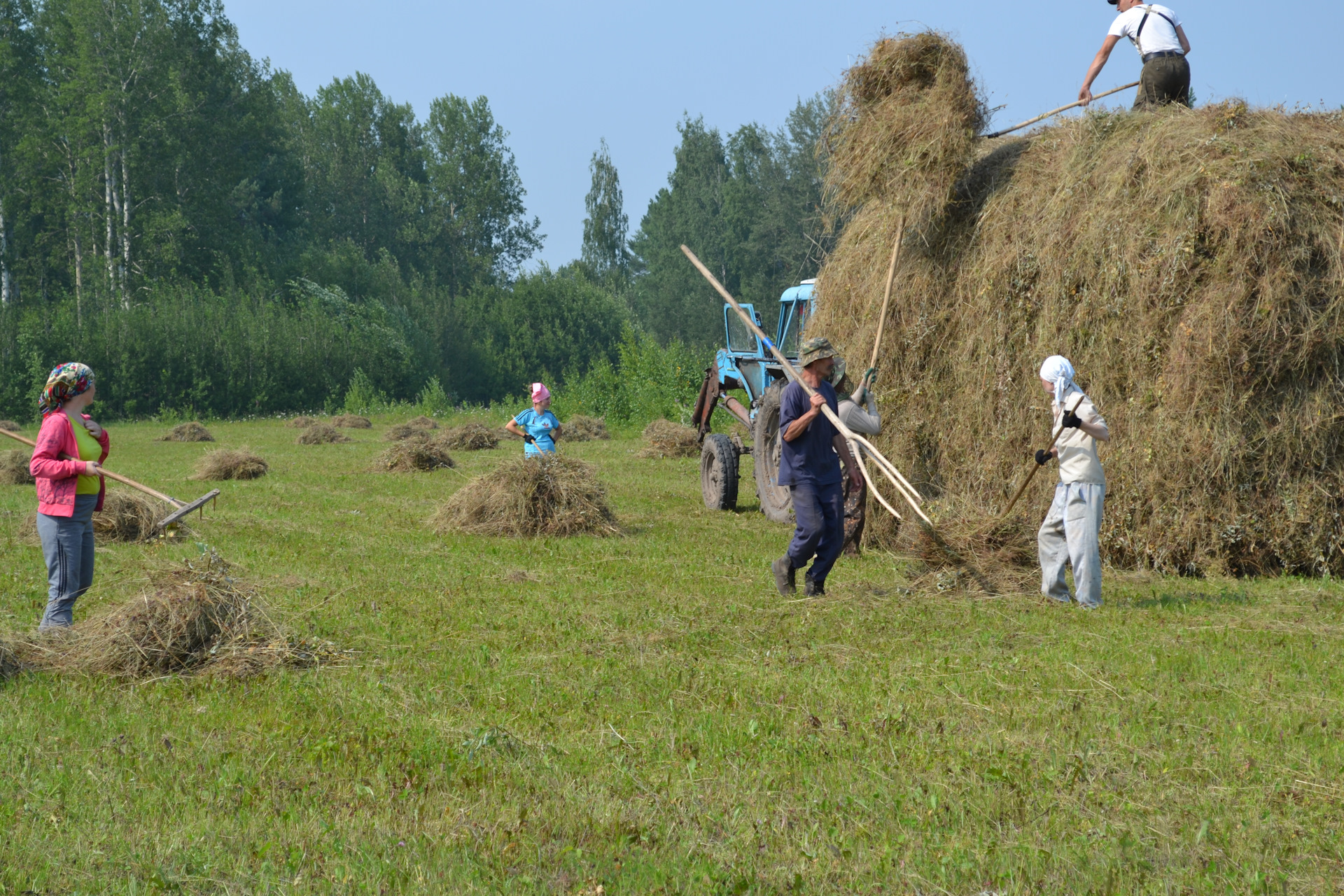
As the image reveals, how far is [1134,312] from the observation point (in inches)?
349

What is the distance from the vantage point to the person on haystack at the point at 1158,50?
955 cm

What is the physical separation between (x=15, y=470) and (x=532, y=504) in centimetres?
919

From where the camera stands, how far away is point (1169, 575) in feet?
29.0

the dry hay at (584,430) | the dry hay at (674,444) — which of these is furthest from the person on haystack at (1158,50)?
the dry hay at (584,430)

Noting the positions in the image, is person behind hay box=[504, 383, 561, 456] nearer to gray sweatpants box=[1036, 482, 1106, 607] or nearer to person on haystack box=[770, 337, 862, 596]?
person on haystack box=[770, 337, 862, 596]

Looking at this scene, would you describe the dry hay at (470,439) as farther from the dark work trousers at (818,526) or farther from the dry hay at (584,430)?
the dark work trousers at (818,526)

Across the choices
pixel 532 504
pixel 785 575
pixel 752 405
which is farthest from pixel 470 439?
pixel 785 575

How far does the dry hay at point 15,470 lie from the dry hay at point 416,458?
17.0ft

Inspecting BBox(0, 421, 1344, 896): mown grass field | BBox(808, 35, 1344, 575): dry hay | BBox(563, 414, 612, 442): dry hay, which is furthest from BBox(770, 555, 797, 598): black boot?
BBox(563, 414, 612, 442): dry hay

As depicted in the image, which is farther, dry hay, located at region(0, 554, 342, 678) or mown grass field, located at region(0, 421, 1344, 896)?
dry hay, located at region(0, 554, 342, 678)

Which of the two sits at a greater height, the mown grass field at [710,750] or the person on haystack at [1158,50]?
the person on haystack at [1158,50]

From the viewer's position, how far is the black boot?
8.17 metres

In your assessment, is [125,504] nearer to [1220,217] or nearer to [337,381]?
[1220,217]

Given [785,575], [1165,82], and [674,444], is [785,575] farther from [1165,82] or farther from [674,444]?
[674,444]
